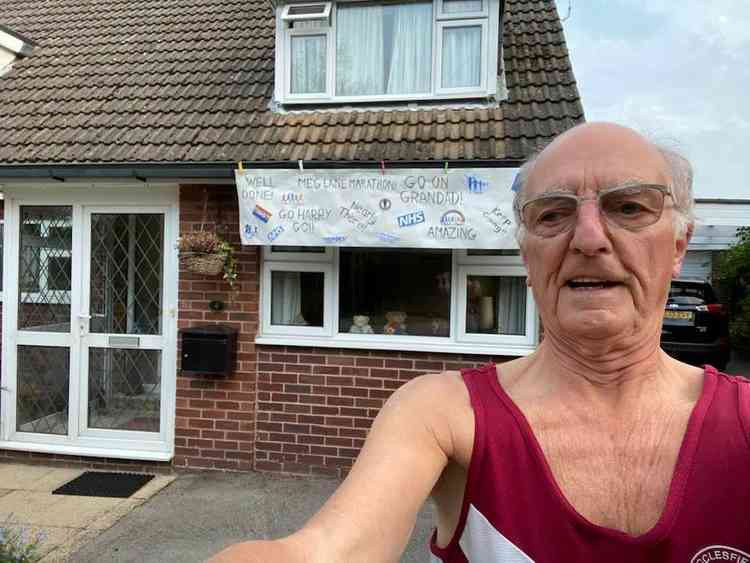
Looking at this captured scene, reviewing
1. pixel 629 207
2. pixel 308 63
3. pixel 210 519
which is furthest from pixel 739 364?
pixel 629 207

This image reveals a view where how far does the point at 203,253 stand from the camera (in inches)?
184

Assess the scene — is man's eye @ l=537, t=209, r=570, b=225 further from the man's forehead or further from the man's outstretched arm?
the man's outstretched arm

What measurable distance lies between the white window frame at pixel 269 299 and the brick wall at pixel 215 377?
10 cm

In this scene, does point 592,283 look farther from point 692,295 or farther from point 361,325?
point 692,295

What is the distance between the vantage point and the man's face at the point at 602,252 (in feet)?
3.89

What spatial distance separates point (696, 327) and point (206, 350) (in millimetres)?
8023

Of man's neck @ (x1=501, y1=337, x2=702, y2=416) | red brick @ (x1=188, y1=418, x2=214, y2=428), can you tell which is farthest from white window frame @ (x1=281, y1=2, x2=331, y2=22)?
man's neck @ (x1=501, y1=337, x2=702, y2=416)

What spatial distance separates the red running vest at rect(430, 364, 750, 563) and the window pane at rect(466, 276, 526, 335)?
3.58m

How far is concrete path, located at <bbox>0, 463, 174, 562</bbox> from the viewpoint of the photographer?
3900 millimetres

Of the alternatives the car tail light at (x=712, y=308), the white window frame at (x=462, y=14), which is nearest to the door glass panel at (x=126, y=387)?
the white window frame at (x=462, y=14)

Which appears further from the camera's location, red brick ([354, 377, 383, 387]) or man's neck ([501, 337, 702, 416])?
red brick ([354, 377, 383, 387])

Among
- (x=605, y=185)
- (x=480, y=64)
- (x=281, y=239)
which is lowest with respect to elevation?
(x=605, y=185)

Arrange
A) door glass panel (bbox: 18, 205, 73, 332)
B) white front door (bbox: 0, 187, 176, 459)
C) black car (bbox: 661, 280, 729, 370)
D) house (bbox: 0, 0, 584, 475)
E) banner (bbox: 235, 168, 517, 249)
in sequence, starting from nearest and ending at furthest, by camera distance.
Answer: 1. banner (bbox: 235, 168, 517, 249)
2. house (bbox: 0, 0, 584, 475)
3. white front door (bbox: 0, 187, 176, 459)
4. door glass panel (bbox: 18, 205, 73, 332)
5. black car (bbox: 661, 280, 729, 370)

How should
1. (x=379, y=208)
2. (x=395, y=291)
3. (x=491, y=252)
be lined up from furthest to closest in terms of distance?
(x=395, y=291), (x=491, y=252), (x=379, y=208)
